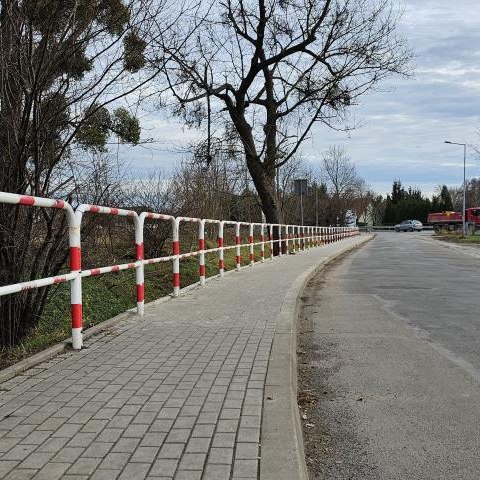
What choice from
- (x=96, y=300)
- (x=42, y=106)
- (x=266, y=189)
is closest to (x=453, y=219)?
(x=266, y=189)

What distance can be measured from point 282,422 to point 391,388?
168 centimetres

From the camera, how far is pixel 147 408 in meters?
4.23

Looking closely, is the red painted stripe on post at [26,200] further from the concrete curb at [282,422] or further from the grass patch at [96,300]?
the concrete curb at [282,422]

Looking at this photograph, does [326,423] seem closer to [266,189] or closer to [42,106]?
[42,106]

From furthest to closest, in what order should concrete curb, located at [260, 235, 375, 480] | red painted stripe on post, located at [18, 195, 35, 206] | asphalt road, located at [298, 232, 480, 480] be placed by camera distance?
red painted stripe on post, located at [18, 195, 35, 206] < asphalt road, located at [298, 232, 480, 480] < concrete curb, located at [260, 235, 375, 480]

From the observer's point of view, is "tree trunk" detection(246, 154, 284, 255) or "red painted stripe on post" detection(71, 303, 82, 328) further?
"tree trunk" detection(246, 154, 284, 255)

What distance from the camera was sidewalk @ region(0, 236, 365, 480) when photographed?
129 inches

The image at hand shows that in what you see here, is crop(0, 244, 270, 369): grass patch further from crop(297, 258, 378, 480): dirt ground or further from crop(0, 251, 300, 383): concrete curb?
crop(297, 258, 378, 480): dirt ground

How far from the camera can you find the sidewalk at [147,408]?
329 centimetres

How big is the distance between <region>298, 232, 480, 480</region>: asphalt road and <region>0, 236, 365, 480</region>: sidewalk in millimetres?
Answer: 412

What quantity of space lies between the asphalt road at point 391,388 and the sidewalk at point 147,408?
→ 16.2 inches

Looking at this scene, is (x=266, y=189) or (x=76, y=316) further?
(x=266, y=189)

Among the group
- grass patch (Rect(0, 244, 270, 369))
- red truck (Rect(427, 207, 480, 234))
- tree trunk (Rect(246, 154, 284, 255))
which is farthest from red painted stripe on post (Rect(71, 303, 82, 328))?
red truck (Rect(427, 207, 480, 234))

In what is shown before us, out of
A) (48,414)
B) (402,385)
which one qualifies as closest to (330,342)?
(402,385)
